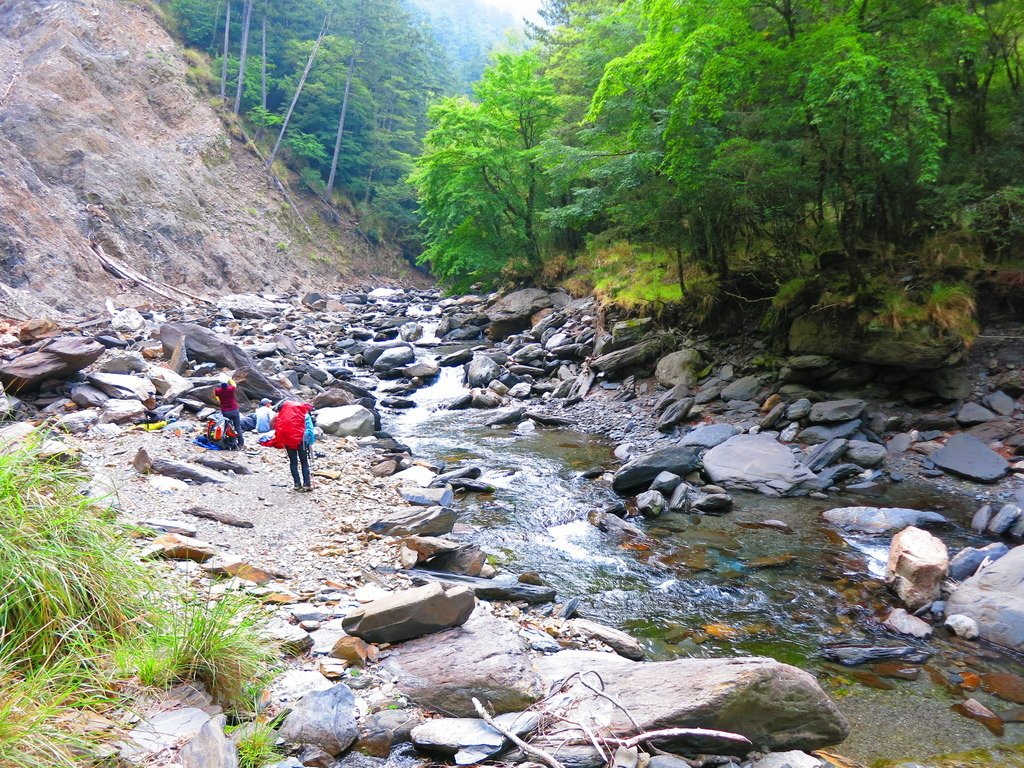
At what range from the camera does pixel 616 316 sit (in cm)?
1661

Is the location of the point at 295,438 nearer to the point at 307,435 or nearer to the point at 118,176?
the point at 307,435

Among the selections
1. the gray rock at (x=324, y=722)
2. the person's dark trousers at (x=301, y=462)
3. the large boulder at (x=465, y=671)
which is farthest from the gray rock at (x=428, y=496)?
the gray rock at (x=324, y=722)

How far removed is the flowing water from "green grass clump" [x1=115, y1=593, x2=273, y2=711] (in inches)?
146

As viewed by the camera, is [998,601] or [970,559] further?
[970,559]

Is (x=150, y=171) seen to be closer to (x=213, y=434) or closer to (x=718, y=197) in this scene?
(x=213, y=434)

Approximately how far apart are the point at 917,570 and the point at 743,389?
22.0 ft

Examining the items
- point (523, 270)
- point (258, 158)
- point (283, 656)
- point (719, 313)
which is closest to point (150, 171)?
point (258, 158)

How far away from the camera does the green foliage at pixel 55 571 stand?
303 centimetres

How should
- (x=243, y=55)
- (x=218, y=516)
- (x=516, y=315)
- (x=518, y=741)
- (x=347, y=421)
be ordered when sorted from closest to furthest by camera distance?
1. (x=518, y=741)
2. (x=218, y=516)
3. (x=347, y=421)
4. (x=516, y=315)
5. (x=243, y=55)

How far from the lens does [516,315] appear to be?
2231 cm

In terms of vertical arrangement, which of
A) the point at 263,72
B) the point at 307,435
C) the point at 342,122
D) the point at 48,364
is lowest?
the point at 307,435

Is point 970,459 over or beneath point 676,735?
beneath

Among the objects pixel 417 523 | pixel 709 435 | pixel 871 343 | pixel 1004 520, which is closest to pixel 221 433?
pixel 417 523

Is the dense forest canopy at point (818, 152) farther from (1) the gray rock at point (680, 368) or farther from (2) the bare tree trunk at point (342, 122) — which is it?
(2) the bare tree trunk at point (342, 122)
